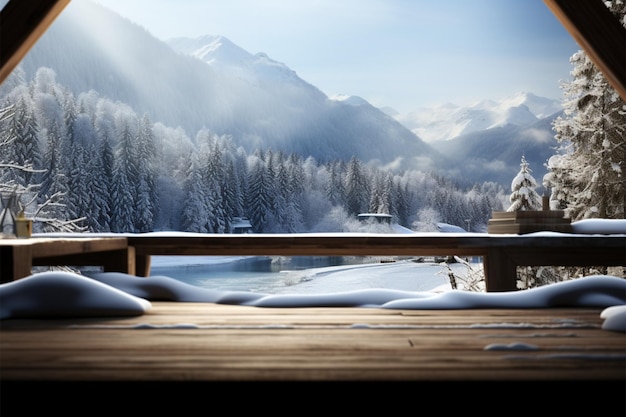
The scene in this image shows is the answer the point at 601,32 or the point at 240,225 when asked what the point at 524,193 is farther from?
the point at 601,32

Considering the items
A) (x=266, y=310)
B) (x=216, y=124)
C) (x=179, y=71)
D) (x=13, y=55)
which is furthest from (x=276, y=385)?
(x=179, y=71)

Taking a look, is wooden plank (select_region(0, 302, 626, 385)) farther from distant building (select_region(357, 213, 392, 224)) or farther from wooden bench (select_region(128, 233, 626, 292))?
distant building (select_region(357, 213, 392, 224))

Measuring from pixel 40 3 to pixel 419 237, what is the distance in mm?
1744

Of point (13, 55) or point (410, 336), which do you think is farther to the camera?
point (13, 55)

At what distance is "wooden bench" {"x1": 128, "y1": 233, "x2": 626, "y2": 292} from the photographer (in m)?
2.34

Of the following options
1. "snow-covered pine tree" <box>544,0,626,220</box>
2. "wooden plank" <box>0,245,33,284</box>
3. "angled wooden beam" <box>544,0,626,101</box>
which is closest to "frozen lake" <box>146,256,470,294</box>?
"snow-covered pine tree" <box>544,0,626,220</box>

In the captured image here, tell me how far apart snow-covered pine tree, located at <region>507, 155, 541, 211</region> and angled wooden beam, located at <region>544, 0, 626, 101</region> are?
989 cm

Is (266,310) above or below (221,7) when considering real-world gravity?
below

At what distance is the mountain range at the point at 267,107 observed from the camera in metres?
15.2

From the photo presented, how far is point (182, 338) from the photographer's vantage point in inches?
42.3

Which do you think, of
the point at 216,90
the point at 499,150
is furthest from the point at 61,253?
the point at 216,90

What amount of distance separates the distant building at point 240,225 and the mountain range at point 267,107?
2.90 m

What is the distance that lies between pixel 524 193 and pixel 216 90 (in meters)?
11.5

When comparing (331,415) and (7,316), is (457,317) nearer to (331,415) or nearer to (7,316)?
(331,415)
